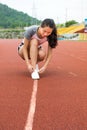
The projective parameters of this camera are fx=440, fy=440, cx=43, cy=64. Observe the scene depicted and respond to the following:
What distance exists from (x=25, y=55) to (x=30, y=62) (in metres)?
0.30

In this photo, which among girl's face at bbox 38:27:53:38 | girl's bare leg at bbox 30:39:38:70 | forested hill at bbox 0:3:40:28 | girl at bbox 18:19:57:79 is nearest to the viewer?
girl's face at bbox 38:27:53:38

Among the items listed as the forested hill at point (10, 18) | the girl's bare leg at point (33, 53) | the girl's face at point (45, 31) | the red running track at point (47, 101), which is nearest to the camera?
the red running track at point (47, 101)

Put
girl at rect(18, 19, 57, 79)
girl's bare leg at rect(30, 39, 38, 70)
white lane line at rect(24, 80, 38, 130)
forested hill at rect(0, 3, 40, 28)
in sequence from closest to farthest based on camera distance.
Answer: white lane line at rect(24, 80, 38, 130) → girl at rect(18, 19, 57, 79) → girl's bare leg at rect(30, 39, 38, 70) → forested hill at rect(0, 3, 40, 28)

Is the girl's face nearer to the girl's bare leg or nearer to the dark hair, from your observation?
the dark hair

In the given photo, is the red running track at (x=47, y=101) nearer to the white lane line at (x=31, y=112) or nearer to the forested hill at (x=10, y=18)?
the white lane line at (x=31, y=112)

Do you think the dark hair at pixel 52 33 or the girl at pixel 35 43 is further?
the girl at pixel 35 43

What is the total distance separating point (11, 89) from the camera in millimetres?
6707

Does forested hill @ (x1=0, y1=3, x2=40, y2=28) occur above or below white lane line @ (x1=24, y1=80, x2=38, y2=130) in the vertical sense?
below

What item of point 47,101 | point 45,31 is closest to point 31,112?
point 47,101

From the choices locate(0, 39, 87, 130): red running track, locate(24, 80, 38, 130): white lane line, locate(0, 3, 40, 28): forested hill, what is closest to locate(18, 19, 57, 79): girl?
locate(0, 39, 87, 130): red running track

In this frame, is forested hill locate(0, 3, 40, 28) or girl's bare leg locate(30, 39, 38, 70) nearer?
girl's bare leg locate(30, 39, 38, 70)

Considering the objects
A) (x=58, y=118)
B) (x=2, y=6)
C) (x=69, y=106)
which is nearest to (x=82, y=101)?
(x=69, y=106)

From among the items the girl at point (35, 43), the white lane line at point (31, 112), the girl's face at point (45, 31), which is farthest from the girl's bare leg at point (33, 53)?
the white lane line at point (31, 112)

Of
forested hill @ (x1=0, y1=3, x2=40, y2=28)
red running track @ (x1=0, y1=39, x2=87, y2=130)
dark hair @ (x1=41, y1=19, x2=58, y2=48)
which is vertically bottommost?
forested hill @ (x1=0, y1=3, x2=40, y2=28)
